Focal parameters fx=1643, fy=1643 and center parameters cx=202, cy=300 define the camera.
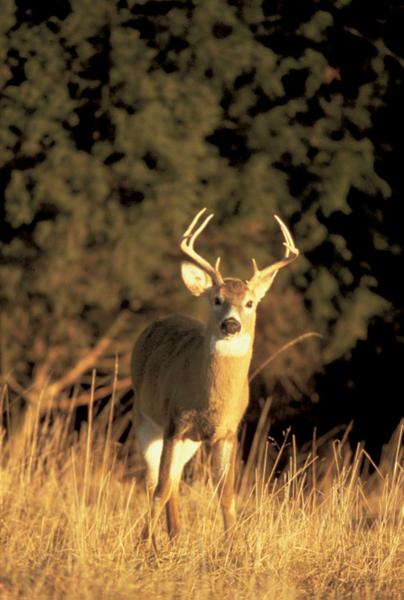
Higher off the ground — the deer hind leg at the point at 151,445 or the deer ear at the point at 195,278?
the deer ear at the point at 195,278

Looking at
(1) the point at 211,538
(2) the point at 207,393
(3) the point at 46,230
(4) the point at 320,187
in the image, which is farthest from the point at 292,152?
(1) the point at 211,538

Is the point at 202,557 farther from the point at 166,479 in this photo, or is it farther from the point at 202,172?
the point at 202,172

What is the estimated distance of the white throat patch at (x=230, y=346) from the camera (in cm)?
786

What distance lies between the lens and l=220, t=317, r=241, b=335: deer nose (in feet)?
24.9

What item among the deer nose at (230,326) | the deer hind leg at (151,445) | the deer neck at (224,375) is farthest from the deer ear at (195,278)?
the deer hind leg at (151,445)

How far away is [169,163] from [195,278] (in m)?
1.46

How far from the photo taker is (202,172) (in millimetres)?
9523

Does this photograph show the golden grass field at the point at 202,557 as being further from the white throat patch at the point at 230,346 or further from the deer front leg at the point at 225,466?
the white throat patch at the point at 230,346

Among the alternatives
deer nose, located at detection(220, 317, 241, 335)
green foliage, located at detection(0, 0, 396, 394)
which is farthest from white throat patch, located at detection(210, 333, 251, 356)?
green foliage, located at detection(0, 0, 396, 394)

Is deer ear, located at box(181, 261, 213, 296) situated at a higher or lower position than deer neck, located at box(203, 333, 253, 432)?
higher

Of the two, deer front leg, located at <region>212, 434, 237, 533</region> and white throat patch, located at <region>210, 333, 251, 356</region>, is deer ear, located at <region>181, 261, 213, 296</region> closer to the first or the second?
white throat patch, located at <region>210, 333, 251, 356</region>

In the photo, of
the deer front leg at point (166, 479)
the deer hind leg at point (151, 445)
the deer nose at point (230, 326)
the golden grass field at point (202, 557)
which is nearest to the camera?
the golden grass field at point (202, 557)

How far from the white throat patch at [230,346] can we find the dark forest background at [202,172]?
1605 mm

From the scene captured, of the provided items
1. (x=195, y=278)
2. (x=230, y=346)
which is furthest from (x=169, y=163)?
(x=230, y=346)
